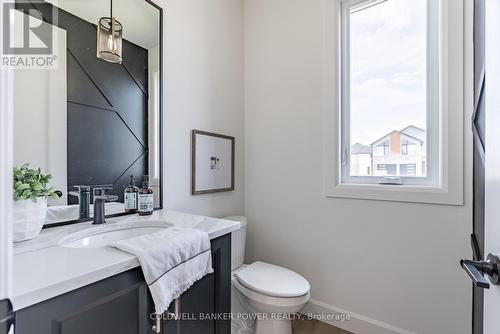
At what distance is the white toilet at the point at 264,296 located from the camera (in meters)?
1.28

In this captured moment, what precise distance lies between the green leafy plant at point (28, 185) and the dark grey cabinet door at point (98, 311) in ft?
1.31

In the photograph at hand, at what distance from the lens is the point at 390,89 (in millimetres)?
1532

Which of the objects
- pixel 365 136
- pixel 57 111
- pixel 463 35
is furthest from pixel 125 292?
pixel 463 35

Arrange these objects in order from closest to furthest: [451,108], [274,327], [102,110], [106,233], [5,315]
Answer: [5,315]
[106,233]
[102,110]
[451,108]
[274,327]

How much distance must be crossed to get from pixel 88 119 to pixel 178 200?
25.0 inches

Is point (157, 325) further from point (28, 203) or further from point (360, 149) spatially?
point (360, 149)

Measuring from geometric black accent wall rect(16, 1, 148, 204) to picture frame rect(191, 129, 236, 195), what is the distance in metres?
0.34

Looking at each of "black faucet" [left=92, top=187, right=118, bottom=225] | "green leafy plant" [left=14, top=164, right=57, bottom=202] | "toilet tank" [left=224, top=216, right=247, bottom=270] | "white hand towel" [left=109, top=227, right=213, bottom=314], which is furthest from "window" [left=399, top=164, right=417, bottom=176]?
"green leafy plant" [left=14, top=164, right=57, bottom=202]

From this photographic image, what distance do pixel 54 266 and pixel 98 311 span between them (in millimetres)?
162

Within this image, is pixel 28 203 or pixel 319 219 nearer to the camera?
pixel 28 203

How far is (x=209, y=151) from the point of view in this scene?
65.7 inches

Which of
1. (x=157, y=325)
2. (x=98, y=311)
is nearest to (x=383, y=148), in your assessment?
(x=157, y=325)

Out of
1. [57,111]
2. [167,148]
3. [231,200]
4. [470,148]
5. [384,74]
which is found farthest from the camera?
[231,200]

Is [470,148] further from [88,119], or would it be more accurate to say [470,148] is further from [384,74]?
[88,119]
